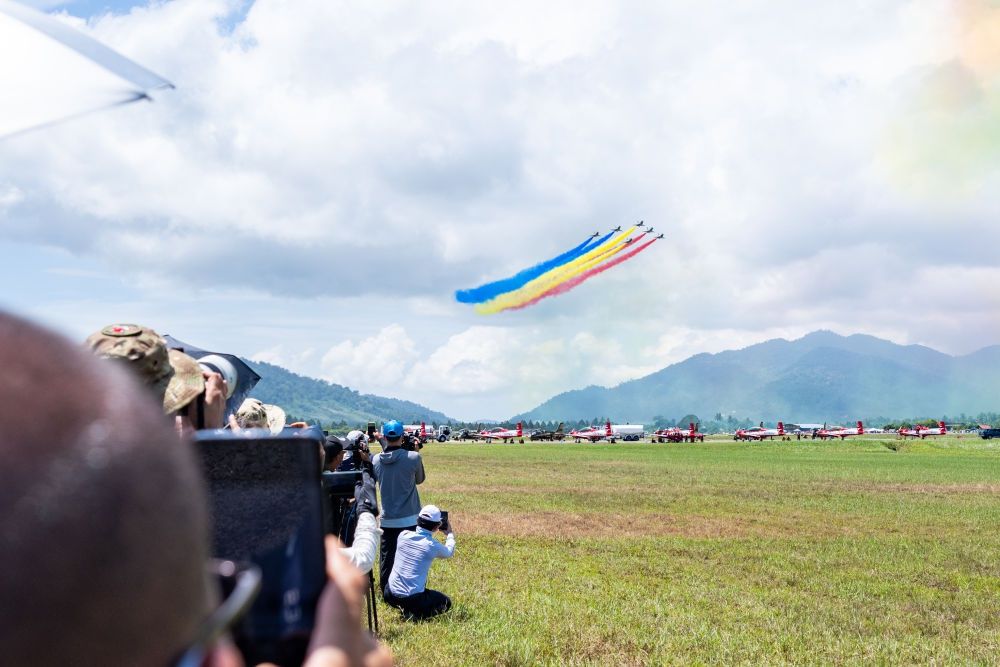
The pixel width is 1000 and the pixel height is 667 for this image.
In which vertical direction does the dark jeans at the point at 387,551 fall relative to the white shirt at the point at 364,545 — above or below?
below

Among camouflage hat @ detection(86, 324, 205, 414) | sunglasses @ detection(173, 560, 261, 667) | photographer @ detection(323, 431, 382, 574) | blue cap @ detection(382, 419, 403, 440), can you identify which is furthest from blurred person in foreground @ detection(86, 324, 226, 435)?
blue cap @ detection(382, 419, 403, 440)

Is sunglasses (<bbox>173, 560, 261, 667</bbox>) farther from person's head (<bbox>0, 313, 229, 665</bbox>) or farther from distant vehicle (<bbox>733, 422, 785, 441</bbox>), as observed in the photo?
distant vehicle (<bbox>733, 422, 785, 441</bbox>)

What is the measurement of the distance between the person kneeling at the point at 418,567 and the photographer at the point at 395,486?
212 millimetres

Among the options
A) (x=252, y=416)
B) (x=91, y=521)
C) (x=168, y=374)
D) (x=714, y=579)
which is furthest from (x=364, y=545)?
(x=714, y=579)

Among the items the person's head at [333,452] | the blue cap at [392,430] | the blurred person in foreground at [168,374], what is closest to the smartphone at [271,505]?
the blurred person in foreground at [168,374]

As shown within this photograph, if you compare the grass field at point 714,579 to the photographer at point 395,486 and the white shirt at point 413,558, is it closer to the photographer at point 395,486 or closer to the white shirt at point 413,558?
the white shirt at point 413,558

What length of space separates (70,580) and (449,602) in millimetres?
9371

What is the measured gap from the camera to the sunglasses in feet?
1.96

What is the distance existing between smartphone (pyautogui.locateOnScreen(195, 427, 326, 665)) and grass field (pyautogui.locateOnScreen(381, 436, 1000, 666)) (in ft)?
22.8

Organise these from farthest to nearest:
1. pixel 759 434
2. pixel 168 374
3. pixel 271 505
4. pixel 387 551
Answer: pixel 759 434 < pixel 387 551 < pixel 168 374 < pixel 271 505

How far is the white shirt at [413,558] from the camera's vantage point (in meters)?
8.87

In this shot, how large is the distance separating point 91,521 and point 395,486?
344 inches

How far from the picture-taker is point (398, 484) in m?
9.09

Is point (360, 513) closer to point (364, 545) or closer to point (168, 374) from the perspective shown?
point (364, 545)
